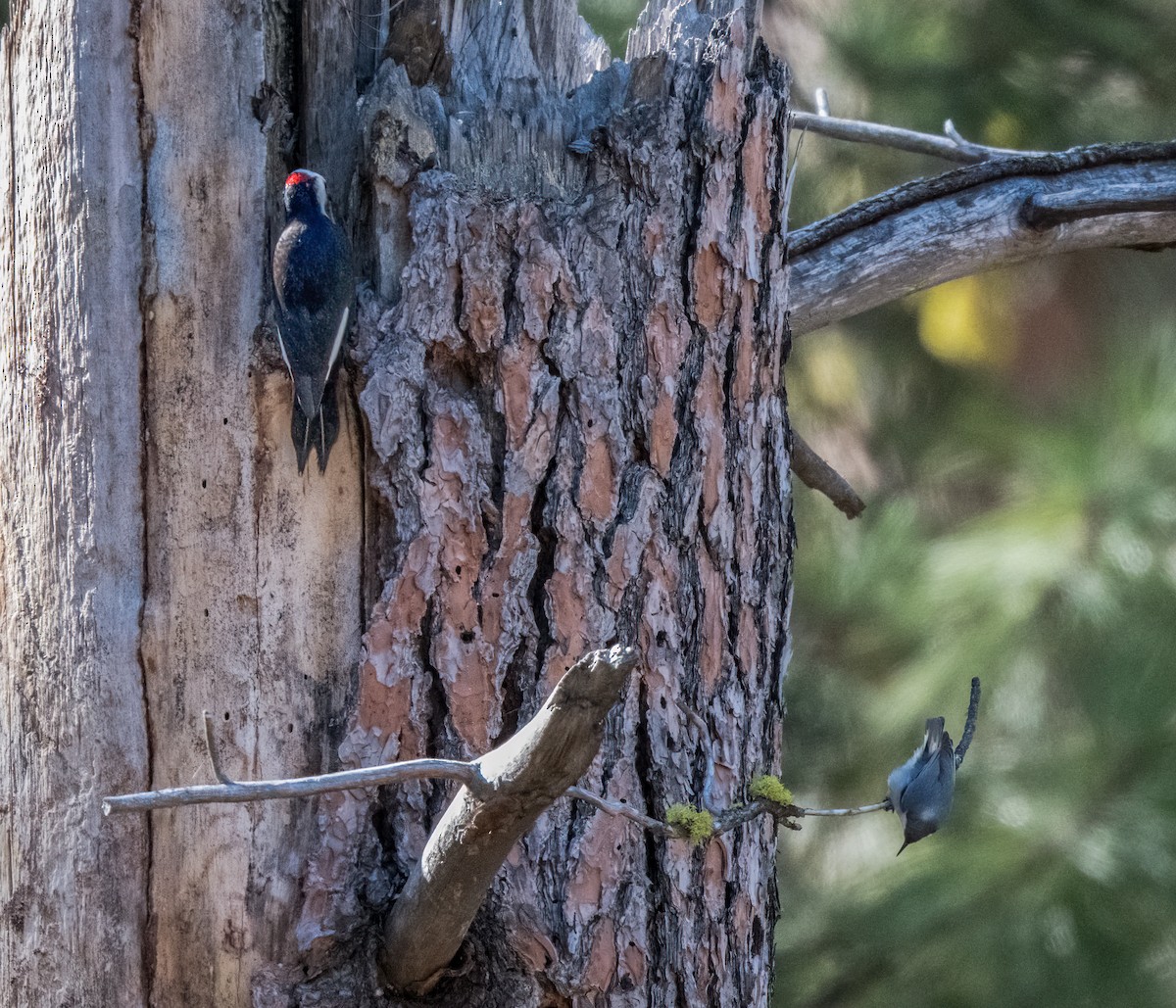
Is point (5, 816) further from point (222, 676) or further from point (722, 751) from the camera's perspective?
point (722, 751)

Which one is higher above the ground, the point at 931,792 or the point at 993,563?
the point at 993,563

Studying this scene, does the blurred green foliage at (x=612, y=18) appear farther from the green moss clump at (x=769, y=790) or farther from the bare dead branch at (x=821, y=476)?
the green moss clump at (x=769, y=790)

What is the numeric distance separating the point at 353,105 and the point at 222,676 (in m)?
0.50

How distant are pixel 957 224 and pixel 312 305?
0.82 metres

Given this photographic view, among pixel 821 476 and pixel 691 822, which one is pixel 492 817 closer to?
pixel 691 822

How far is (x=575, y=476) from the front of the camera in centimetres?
111

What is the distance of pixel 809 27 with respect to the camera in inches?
133

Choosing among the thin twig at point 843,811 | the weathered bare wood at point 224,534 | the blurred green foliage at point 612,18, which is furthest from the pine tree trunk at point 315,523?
the blurred green foliage at point 612,18

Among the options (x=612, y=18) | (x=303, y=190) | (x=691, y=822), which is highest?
(x=612, y=18)

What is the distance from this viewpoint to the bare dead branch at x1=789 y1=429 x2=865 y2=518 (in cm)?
158

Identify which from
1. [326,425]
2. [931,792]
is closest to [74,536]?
[326,425]

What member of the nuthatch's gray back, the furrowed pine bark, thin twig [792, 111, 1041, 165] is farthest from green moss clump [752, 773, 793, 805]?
thin twig [792, 111, 1041, 165]

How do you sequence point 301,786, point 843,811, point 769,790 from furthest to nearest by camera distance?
point 769,790 < point 843,811 < point 301,786

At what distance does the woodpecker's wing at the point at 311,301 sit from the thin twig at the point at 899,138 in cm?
88
